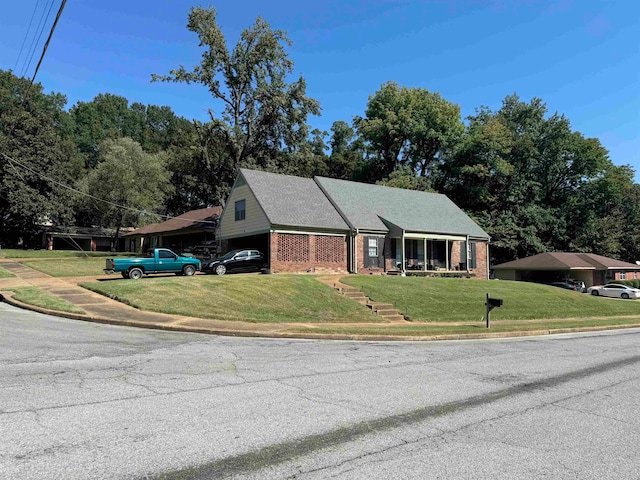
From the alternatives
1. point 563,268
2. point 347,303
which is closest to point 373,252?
point 347,303

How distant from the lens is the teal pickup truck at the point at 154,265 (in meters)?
22.8

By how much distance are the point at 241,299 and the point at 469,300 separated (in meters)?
12.3


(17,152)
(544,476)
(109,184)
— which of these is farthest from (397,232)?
(17,152)

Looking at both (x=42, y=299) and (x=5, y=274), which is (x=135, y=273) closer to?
(x=42, y=299)

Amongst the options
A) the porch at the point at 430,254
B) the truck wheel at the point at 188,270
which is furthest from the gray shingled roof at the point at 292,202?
the truck wheel at the point at 188,270

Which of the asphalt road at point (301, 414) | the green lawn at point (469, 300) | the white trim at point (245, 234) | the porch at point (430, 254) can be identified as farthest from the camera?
the porch at point (430, 254)

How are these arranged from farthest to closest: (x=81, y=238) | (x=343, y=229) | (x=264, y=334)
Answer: (x=81, y=238) → (x=343, y=229) → (x=264, y=334)

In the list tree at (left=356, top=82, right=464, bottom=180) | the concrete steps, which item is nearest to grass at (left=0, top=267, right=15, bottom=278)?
the concrete steps

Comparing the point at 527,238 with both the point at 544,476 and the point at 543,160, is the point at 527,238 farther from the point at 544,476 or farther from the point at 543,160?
the point at 544,476

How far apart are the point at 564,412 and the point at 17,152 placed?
54638mm

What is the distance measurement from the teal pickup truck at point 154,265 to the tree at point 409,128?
35.0 metres

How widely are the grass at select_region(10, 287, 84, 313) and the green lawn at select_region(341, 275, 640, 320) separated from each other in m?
12.5

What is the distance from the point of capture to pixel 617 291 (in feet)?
145

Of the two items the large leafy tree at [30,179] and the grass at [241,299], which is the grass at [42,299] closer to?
the grass at [241,299]
